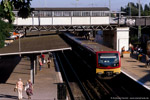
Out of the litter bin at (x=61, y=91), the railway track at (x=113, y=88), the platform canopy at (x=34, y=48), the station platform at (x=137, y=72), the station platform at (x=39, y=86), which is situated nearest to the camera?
the litter bin at (x=61, y=91)

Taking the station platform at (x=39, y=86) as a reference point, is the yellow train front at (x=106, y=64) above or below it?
above

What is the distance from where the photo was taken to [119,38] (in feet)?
125

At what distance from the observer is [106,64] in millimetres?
22234

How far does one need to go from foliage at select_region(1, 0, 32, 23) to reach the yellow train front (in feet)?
41.4

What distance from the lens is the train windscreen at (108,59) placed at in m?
22.2

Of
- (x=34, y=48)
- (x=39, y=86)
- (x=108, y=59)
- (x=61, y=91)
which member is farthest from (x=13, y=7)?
(x=108, y=59)

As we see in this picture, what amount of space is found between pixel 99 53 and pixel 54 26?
15500mm

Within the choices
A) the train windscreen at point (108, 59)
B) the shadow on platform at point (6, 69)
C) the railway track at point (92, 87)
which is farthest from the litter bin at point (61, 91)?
the shadow on platform at point (6, 69)

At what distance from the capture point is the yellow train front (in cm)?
2219

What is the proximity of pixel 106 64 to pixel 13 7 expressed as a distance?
537 inches

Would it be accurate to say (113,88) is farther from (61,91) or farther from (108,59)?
(61,91)

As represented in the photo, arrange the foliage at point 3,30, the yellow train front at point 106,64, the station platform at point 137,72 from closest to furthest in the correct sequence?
1. the station platform at point 137,72
2. the yellow train front at point 106,64
3. the foliage at point 3,30

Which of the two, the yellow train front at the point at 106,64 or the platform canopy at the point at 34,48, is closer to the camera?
the platform canopy at the point at 34,48

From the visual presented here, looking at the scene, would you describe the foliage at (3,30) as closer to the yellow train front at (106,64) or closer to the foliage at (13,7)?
the yellow train front at (106,64)
